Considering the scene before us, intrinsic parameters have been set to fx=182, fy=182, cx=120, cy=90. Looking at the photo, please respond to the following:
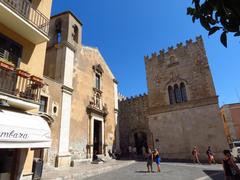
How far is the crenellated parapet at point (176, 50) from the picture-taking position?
63.3ft

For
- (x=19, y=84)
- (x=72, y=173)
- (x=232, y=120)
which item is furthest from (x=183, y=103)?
(x=232, y=120)

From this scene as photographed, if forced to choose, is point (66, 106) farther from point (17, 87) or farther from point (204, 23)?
point (204, 23)

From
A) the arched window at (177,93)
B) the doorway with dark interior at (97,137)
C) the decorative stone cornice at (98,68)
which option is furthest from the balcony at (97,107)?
the arched window at (177,93)

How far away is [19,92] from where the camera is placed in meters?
7.20

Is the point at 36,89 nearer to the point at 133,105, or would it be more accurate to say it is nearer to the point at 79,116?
the point at 79,116

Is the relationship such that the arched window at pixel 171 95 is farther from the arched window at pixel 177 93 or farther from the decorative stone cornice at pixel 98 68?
the decorative stone cornice at pixel 98 68

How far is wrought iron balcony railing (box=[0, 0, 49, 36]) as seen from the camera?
23.9ft

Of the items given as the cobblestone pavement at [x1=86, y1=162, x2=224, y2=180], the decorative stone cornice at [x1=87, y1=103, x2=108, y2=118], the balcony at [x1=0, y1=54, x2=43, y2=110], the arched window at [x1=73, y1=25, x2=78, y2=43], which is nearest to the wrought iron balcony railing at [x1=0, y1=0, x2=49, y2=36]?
the balcony at [x1=0, y1=54, x2=43, y2=110]

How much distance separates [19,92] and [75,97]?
696 cm

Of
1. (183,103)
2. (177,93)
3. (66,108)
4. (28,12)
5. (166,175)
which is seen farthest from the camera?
(177,93)

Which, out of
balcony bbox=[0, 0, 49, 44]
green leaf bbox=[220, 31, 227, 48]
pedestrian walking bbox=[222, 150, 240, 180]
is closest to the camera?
green leaf bbox=[220, 31, 227, 48]

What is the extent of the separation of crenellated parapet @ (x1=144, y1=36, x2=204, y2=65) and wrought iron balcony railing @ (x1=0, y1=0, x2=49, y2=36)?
48.3 feet

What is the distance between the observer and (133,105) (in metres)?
26.3

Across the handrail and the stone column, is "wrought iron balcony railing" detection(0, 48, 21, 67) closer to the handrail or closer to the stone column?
the handrail
